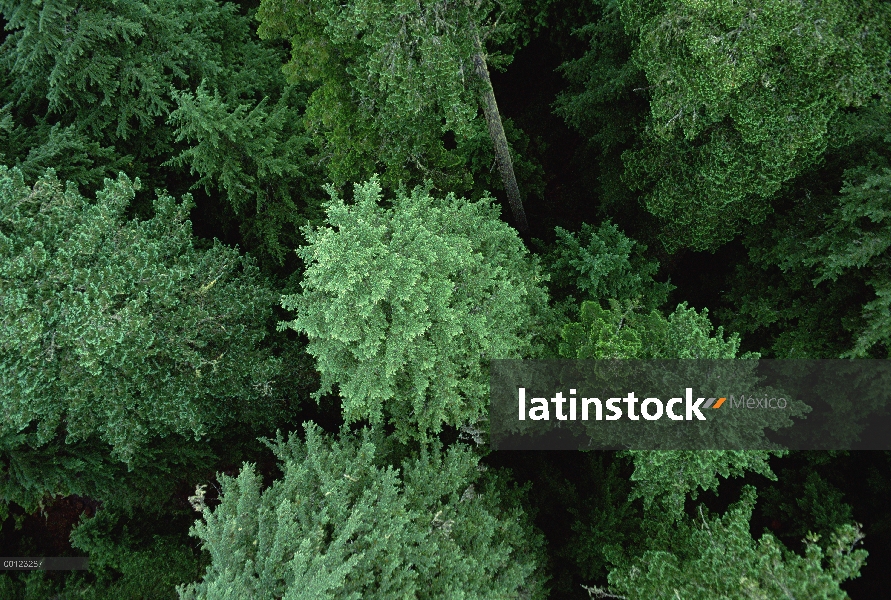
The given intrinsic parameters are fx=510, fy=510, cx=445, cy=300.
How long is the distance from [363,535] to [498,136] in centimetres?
814

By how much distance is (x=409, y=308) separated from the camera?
8664 mm

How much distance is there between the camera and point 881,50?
6969mm

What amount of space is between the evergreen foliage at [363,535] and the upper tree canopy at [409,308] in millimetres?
1088

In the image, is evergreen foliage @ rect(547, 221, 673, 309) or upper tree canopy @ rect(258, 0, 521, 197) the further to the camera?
evergreen foliage @ rect(547, 221, 673, 309)

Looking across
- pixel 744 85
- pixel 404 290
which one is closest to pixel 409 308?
pixel 404 290

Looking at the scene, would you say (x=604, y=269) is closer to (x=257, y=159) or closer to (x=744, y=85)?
(x=744, y=85)

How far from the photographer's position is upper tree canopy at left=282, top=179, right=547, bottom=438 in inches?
330

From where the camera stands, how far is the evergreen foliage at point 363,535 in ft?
25.9

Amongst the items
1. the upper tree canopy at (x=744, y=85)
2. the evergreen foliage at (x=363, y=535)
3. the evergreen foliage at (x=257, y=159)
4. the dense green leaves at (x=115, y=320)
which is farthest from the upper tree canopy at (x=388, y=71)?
the evergreen foliage at (x=363, y=535)

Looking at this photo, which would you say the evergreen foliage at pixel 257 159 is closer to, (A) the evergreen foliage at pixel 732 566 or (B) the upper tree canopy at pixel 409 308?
(B) the upper tree canopy at pixel 409 308

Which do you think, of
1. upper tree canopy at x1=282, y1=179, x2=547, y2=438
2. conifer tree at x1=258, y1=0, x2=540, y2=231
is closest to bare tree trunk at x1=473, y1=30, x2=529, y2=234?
conifer tree at x1=258, y1=0, x2=540, y2=231

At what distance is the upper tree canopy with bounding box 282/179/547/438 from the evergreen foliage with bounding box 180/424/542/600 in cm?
109

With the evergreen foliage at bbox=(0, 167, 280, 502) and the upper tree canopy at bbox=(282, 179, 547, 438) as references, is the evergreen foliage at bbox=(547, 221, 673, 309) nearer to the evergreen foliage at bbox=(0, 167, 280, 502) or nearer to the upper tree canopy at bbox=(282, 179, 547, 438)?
the upper tree canopy at bbox=(282, 179, 547, 438)

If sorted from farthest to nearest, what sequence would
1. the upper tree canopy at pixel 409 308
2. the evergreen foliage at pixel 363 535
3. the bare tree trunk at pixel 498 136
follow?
1. the bare tree trunk at pixel 498 136
2. the upper tree canopy at pixel 409 308
3. the evergreen foliage at pixel 363 535
